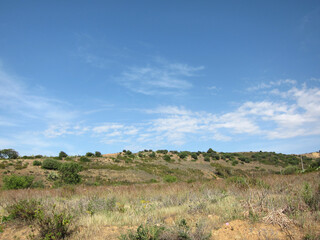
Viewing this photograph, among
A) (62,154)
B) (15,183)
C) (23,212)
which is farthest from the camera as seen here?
(62,154)

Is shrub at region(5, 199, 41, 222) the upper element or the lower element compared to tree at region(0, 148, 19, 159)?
lower

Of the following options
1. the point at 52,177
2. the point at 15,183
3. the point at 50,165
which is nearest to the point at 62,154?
the point at 50,165

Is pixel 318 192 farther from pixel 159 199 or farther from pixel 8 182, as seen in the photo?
pixel 8 182

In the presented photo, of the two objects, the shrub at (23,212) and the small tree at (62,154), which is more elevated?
the small tree at (62,154)

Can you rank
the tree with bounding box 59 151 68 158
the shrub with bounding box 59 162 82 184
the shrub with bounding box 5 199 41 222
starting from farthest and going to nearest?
the tree with bounding box 59 151 68 158
the shrub with bounding box 59 162 82 184
the shrub with bounding box 5 199 41 222

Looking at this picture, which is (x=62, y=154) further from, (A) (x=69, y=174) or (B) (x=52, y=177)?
(A) (x=69, y=174)

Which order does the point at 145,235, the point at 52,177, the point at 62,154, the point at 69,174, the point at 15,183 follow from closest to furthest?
the point at 145,235
the point at 15,183
the point at 69,174
the point at 52,177
the point at 62,154

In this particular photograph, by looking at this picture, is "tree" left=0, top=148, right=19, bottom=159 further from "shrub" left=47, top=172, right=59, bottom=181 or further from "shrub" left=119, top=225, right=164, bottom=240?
"shrub" left=119, top=225, right=164, bottom=240

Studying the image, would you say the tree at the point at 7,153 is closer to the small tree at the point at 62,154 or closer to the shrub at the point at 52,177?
the small tree at the point at 62,154

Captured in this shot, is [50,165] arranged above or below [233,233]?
above

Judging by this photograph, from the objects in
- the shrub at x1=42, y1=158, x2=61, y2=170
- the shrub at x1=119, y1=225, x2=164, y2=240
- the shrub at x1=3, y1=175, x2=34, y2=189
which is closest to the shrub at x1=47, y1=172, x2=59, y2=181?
the shrub at x1=42, y1=158, x2=61, y2=170

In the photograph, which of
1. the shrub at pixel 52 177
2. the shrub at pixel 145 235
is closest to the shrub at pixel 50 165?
the shrub at pixel 52 177

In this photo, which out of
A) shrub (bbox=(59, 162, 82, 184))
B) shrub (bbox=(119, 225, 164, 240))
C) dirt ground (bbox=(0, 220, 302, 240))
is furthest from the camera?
shrub (bbox=(59, 162, 82, 184))

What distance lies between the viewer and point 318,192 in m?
6.78
